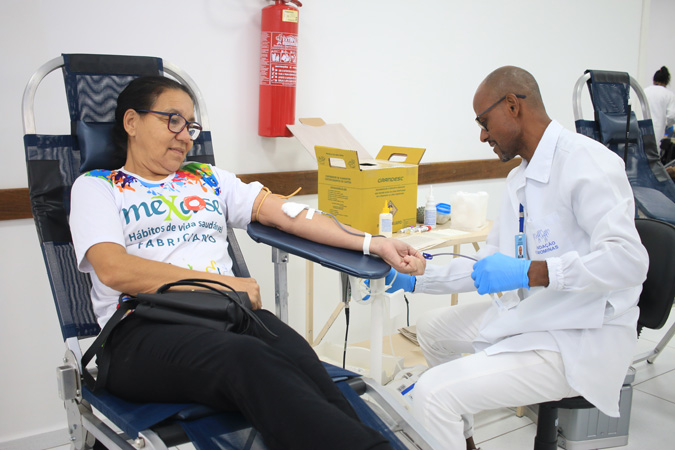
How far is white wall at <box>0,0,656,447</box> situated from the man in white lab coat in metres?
1.21

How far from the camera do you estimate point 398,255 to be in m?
1.52

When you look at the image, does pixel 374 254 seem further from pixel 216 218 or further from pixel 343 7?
pixel 343 7

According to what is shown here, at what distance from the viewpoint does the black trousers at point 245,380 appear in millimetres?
1027

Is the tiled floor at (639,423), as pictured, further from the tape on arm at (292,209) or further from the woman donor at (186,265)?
the tape on arm at (292,209)

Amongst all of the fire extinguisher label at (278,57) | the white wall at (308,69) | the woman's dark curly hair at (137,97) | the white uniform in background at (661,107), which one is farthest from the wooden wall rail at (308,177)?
the white uniform in background at (661,107)

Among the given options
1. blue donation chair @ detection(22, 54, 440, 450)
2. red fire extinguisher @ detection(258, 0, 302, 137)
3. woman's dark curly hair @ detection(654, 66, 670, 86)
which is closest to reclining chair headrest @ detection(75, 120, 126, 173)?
blue donation chair @ detection(22, 54, 440, 450)

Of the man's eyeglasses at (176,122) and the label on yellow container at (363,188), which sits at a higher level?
the man's eyeglasses at (176,122)

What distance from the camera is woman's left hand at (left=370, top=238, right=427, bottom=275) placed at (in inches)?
59.1

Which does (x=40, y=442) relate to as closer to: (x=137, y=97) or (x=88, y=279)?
(x=88, y=279)

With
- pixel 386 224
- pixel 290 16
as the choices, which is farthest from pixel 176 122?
pixel 290 16

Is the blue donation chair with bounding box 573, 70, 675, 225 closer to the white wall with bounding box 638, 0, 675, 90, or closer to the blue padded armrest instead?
the blue padded armrest

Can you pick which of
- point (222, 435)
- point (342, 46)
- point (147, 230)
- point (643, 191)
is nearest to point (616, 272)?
point (222, 435)

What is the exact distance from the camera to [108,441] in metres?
1.24

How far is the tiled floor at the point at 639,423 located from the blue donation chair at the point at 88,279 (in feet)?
2.70
